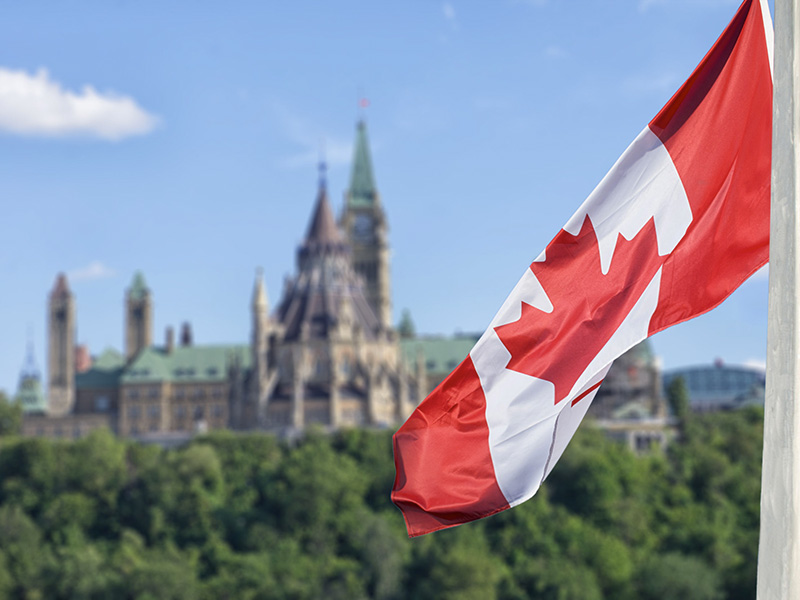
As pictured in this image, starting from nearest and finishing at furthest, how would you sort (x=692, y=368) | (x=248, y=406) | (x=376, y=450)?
(x=376, y=450), (x=248, y=406), (x=692, y=368)

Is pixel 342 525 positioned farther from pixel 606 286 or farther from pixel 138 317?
pixel 606 286

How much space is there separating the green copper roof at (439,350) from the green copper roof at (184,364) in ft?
58.4

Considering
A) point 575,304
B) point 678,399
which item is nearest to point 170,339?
point 678,399

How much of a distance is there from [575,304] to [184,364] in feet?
521

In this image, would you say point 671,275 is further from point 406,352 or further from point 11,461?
point 406,352

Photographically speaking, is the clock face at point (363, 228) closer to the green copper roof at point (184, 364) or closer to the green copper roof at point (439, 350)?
the green copper roof at point (439, 350)

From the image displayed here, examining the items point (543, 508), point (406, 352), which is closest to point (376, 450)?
point (543, 508)

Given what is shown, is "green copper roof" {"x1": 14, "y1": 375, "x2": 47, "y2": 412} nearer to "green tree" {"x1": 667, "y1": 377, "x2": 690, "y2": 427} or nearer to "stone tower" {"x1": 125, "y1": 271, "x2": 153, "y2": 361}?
"stone tower" {"x1": 125, "y1": 271, "x2": 153, "y2": 361}

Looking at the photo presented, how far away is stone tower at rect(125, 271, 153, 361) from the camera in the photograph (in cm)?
18125

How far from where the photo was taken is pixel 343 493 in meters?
116

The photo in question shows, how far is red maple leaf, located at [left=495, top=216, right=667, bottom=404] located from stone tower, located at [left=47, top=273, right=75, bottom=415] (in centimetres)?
15996

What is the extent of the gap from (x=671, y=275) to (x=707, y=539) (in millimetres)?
98776

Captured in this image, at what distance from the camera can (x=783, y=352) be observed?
969cm

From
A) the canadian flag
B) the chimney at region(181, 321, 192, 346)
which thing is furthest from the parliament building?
the canadian flag
